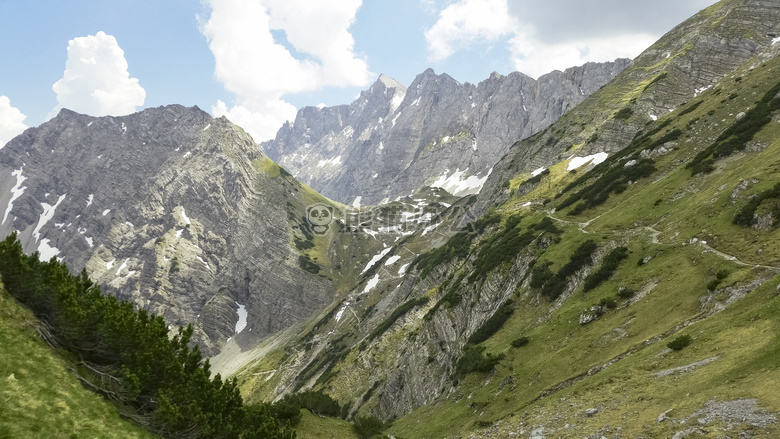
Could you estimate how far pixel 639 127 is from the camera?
92.8 meters

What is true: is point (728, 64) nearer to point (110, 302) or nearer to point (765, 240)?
point (765, 240)

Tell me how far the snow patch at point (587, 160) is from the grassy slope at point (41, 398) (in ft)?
311

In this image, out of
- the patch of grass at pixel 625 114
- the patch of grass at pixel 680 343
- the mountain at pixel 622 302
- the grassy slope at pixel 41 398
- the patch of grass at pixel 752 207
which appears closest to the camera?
the grassy slope at pixel 41 398

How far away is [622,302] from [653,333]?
646 cm

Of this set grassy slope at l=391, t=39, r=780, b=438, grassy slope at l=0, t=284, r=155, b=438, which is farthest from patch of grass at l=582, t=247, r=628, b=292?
grassy slope at l=0, t=284, r=155, b=438

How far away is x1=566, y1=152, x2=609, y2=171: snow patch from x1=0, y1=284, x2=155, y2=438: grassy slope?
9469 centimetres

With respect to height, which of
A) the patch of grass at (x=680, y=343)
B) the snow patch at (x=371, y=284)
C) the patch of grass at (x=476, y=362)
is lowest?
the patch of grass at (x=476, y=362)

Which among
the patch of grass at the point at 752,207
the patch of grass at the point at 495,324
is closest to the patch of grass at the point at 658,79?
the patch of grass at the point at 752,207

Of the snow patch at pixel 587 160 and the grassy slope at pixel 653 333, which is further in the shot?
the snow patch at pixel 587 160

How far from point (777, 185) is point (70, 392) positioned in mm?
48493

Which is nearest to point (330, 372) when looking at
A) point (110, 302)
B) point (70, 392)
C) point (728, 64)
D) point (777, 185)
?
point (110, 302)

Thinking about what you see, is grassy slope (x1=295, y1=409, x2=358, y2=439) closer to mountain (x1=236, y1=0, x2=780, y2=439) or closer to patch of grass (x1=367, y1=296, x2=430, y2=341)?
mountain (x1=236, y1=0, x2=780, y2=439)

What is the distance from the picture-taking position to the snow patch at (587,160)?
89213 mm

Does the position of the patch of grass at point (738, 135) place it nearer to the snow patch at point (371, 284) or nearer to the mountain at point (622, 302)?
the mountain at point (622, 302)
